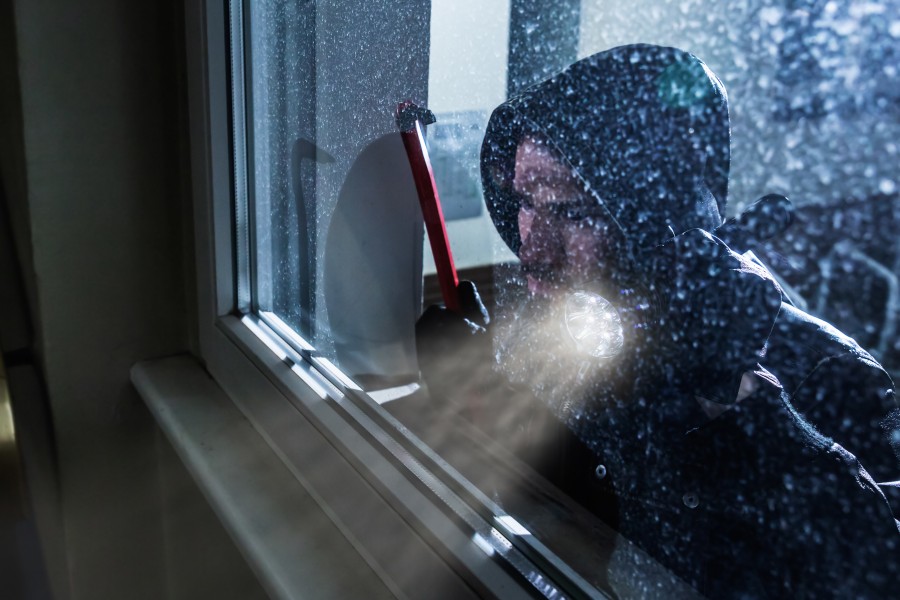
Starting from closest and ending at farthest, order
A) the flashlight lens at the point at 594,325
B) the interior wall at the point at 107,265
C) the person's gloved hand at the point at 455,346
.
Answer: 1. the flashlight lens at the point at 594,325
2. the person's gloved hand at the point at 455,346
3. the interior wall at the point at 107,265

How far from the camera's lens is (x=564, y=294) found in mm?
439

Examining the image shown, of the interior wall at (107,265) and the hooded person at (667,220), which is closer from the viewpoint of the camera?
the hooded person at (667,220)

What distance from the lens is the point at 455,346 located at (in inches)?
22.9

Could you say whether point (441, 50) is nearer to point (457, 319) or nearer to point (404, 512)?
point (457, 319)

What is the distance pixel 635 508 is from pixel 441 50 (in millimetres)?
325

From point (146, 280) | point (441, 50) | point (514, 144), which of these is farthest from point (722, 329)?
point (146, 280)

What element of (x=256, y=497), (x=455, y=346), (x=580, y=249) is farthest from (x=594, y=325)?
(x=256, y=497)

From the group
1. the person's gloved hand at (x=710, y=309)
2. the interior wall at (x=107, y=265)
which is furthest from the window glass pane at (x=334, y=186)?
the person's gloved hand at (x=710, y=309)

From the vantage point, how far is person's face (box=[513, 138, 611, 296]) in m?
0.41

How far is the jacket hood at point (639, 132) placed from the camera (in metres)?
0.34

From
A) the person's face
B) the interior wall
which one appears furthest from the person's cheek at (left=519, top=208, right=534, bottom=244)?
the interior wall

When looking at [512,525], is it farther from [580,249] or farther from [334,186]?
[334,186]

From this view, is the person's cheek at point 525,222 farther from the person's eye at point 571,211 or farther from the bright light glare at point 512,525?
the bright light glare at point 512,525

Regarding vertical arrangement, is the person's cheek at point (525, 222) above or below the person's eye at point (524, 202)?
below
